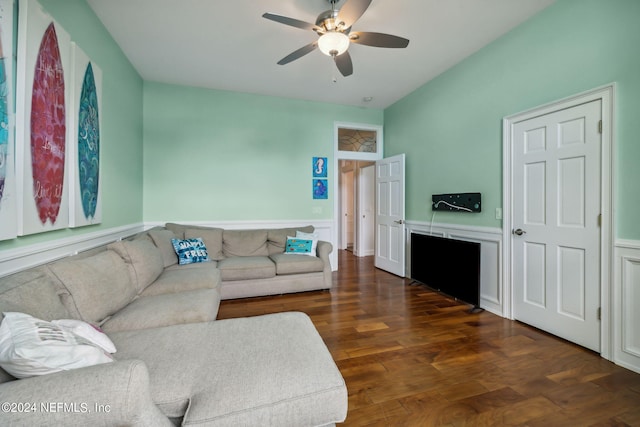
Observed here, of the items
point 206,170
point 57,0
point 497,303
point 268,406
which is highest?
point 57,0

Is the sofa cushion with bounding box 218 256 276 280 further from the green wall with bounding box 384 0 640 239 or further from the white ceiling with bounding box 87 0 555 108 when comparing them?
the white ceiling with bounding box 87 0 555 108

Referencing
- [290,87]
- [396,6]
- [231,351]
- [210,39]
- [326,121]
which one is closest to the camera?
[231,351]

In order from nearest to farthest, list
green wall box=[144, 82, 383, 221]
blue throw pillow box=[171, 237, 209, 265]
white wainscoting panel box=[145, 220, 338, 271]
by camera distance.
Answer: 1. blue throw pillow box=[171, 237, 209, 265]
2. green wall box=[144, 82, 383, 221]
3. white wainscoting panel box=[145, 220, 338, 271]

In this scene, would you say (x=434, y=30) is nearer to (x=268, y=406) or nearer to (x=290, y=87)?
(x=290, y=87)

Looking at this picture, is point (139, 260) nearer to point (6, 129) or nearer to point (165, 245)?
point (165, 245)

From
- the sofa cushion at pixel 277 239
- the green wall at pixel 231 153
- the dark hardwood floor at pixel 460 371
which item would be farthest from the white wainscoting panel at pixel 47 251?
the sofa cushion at pixel 277 239

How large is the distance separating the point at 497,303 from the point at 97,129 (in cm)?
432

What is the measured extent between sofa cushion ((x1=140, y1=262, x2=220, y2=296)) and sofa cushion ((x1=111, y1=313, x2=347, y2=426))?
34.5 inches

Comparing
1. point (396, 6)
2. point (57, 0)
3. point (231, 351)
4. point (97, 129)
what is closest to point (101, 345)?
point (231, 351)

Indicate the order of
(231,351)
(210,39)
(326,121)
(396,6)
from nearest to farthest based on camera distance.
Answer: (231,351)
(396,6)
(210,39)
(326,121)

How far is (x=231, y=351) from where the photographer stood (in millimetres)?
1293

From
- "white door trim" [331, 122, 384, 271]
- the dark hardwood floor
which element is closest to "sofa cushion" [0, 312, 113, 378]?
the dark hardwood floor

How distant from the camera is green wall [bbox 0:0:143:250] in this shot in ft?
6.67

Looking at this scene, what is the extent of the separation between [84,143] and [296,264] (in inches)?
95.5
